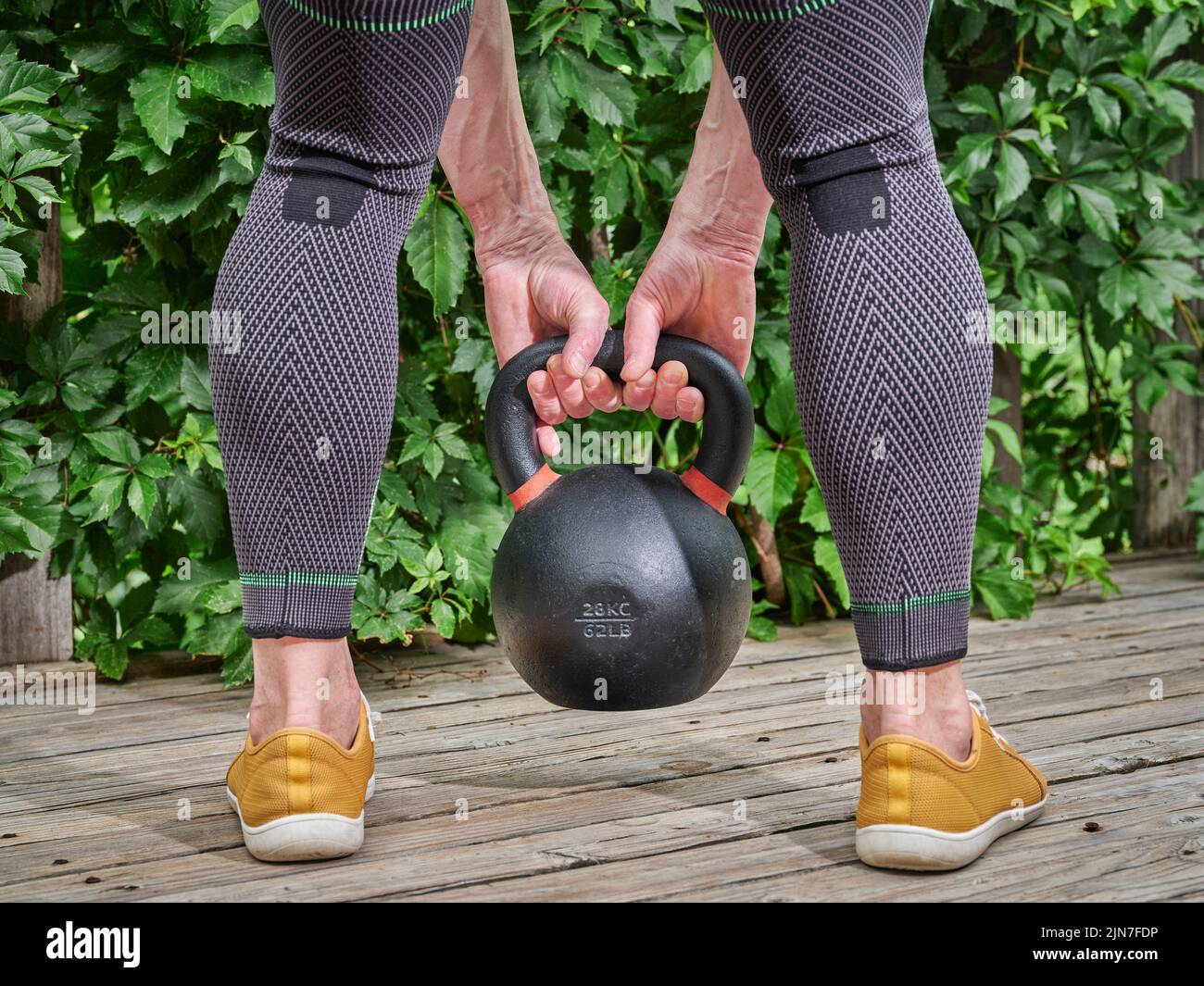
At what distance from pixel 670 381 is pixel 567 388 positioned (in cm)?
13

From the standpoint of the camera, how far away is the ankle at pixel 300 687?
150 cm

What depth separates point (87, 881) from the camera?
1448mm

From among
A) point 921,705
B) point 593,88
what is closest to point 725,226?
point 921,705

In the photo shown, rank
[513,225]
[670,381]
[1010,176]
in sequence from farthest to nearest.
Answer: [1010,176] → [513,225] → [670,381]

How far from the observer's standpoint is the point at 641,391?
5.33ft

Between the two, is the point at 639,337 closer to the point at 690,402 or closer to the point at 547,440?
the point at 690,402

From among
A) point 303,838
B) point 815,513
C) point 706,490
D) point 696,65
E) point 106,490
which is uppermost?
point 696,65

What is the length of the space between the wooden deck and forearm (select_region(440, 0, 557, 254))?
2.54ft

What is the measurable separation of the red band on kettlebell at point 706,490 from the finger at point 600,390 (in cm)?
13

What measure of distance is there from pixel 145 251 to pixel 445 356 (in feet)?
2.06

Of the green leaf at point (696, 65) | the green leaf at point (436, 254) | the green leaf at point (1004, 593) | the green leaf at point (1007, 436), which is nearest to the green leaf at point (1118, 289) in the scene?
the green leaf at point (1007, 436)

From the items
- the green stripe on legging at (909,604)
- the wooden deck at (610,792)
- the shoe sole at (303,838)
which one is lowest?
the wooden deck at (610,792)

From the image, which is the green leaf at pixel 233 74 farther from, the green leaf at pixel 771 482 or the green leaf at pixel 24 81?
the green leaf at pixel 771 482

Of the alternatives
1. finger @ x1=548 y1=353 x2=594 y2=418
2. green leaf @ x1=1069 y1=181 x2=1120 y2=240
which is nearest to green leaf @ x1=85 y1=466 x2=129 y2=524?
finger @ x1=548 y1=353 x2=594 y2=418
